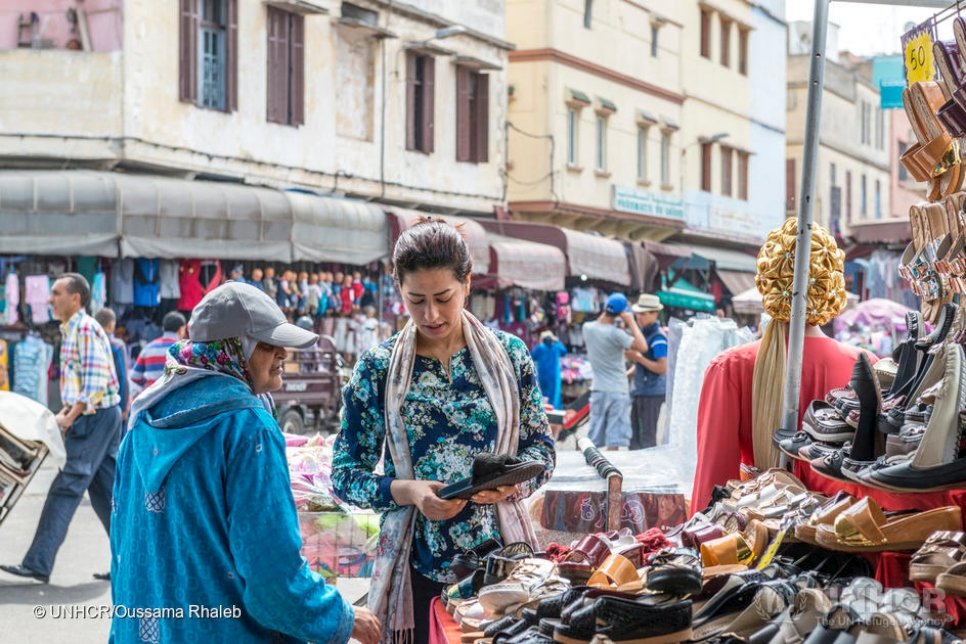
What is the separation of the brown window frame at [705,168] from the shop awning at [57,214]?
2353cm

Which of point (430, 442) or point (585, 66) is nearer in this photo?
point (430, 442)

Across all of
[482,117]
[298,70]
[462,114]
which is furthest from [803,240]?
[482,117]

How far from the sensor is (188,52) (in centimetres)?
2005

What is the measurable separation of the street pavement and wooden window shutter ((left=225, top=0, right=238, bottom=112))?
34.5 ft

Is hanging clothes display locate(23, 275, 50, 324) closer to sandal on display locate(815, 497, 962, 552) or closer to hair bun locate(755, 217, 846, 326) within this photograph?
hair bun locate(755, 217, 846, 326)

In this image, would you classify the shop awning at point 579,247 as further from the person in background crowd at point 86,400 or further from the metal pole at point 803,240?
the metal pole at point 803,240

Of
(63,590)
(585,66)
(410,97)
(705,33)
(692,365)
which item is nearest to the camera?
(692,365)

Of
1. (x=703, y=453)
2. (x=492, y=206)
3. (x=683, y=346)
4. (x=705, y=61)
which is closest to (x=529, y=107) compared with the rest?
A: (x=492, y=206)

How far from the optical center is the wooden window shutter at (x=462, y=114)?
1080 inches

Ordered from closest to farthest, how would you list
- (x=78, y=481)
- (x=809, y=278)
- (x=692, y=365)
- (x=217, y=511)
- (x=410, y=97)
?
1. (x=217, y=511)
2. (x=809, y=278)
3. (x=692, y=365)
4. (x=78, y=481)
5. (x=410, y=97)

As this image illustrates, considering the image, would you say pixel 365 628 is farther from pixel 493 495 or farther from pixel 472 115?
pixel 472 115

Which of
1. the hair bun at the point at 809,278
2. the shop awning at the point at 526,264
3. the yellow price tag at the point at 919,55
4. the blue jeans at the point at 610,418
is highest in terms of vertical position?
the yellow price tag at the point at 919,55

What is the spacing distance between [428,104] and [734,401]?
73.2 ft

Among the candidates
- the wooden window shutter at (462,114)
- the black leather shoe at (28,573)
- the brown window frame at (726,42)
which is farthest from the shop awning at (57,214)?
the brown window frame at (726,42)
